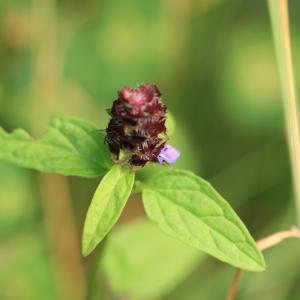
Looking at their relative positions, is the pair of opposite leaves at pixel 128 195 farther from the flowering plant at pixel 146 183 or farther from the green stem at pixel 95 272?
the green stem at pixel 95 272

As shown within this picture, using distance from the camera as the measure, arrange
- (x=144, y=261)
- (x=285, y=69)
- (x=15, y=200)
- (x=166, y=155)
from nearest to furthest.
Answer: (x=166, y=155) < (x=285, y=69) < (x=144, y=261) < (x=15, y=200)

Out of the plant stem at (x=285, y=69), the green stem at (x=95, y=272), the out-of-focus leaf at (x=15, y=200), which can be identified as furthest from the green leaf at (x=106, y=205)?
the out-of-focus leaf at (x=15, y=200)

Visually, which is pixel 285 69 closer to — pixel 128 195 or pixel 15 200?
pixel 128 195

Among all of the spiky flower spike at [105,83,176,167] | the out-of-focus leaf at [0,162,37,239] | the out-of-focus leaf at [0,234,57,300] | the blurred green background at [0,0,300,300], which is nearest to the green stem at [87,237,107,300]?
the spiky flower spike at [105,83,176,167]

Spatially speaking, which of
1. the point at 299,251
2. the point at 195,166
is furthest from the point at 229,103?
the point at 299,251

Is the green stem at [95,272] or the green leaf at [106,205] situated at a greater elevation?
the green leaf at [106,205]

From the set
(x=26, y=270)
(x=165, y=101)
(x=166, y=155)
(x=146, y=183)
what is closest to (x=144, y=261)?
(x=26, y=270)
